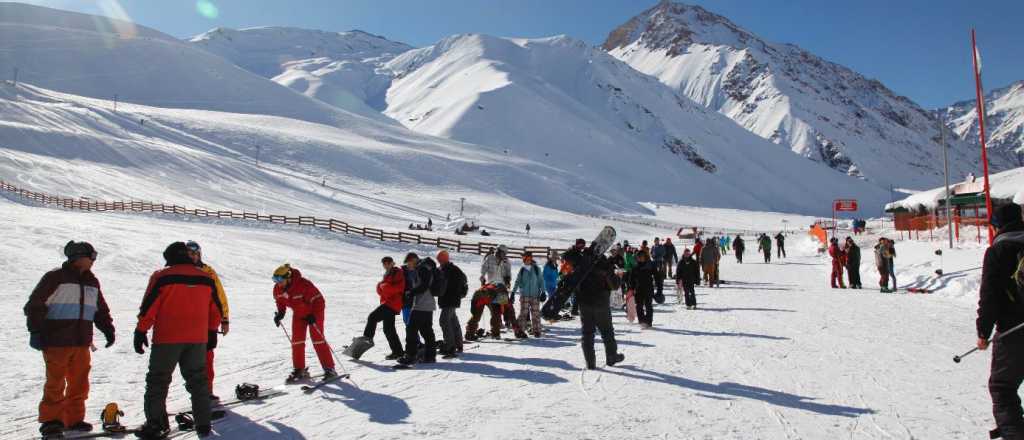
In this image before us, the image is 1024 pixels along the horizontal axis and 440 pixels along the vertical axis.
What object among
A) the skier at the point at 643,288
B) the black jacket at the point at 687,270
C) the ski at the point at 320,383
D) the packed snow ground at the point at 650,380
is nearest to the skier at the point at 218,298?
the packed snow ground at the point at 650,380

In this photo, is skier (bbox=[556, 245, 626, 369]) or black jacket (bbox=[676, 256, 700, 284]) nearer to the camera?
skier (bbox=[556, 245, 626, 369])

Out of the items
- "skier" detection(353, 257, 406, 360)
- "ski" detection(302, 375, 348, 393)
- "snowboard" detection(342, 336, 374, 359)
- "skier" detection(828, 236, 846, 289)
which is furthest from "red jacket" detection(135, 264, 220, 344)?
"skier" detection(828, 236, 846, 289)

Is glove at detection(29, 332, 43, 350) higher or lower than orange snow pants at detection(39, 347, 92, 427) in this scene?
higher

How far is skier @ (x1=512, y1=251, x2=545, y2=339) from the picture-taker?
35.2ft

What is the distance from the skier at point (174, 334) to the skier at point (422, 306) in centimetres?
312

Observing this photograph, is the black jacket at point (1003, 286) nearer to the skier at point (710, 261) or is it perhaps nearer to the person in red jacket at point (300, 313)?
the person in red jacket at point (300, 313)

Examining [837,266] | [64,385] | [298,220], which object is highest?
[298,220]

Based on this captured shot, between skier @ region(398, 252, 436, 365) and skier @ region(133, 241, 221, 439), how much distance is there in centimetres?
312

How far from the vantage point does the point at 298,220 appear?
3978 cm

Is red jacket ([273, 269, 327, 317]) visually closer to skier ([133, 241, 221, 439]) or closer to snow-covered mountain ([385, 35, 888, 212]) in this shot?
skier ([133, 241, 221, 439])

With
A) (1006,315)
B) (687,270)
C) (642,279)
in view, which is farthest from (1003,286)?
(687,270)

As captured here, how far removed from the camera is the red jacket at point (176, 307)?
16.9 feet

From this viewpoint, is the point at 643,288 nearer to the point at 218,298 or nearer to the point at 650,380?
the point at 650,380

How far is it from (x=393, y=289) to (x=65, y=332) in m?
3.76
